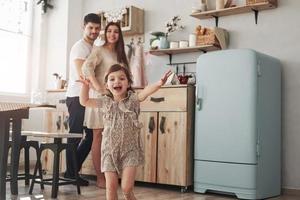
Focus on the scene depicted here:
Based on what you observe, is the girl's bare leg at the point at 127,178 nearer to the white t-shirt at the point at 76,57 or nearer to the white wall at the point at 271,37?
the white t-shirt at the point at 76,57

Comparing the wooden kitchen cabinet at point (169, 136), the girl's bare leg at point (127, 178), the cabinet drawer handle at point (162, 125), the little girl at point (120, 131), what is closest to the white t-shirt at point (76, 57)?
the wooden kitchen cabinet at point (169, 136)

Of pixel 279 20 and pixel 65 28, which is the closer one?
pixel 279 20

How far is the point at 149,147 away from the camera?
12.4ft

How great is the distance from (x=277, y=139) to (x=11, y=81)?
331cm

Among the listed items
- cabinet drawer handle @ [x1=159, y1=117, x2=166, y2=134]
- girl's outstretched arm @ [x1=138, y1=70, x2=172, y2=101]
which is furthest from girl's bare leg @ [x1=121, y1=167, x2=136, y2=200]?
cabinet drawer handle @ [x1=159, y1=117, x2=166, y2=134]

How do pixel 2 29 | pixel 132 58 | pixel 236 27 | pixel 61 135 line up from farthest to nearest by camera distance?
1. pixel 2 29
2. pixel 132 58
3. pixel 236 27
4. pixel 61 135

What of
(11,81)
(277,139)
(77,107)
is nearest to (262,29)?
(277,139)

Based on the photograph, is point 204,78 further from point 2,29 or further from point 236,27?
point 2,29

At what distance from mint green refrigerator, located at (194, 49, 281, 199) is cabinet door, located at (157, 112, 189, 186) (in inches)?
4.6

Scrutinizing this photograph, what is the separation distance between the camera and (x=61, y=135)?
3.07 metres

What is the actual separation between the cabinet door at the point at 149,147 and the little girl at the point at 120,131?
1.40 metres

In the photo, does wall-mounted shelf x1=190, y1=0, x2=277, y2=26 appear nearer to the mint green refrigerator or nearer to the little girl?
the mint green refrigerator

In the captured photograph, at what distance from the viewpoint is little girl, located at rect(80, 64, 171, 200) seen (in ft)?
7.38

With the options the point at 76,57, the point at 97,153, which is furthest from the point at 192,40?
the point at 97,153
